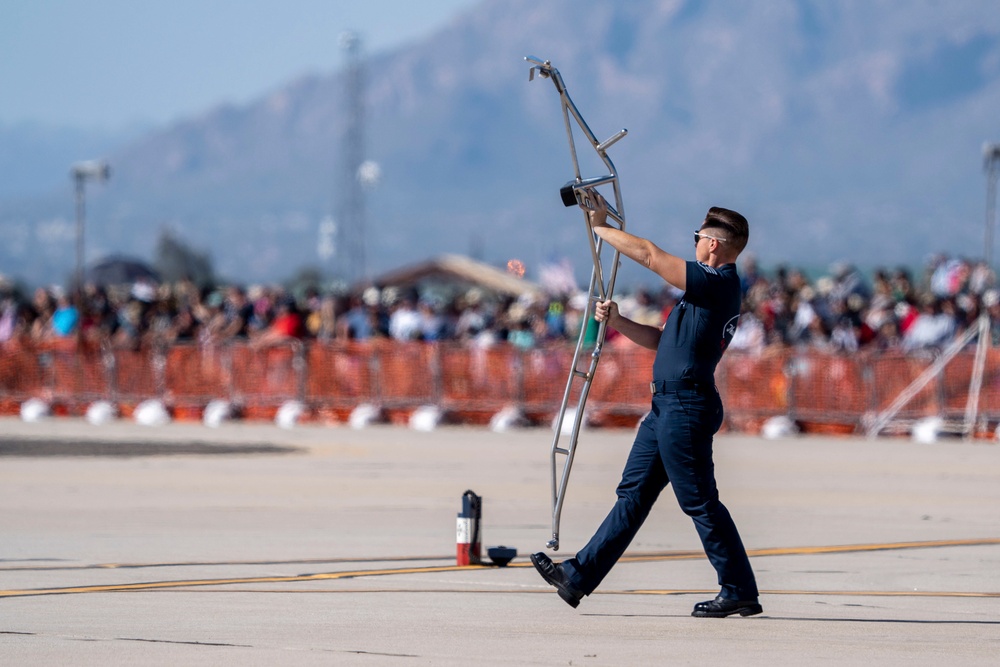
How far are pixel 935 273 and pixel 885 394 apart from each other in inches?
297

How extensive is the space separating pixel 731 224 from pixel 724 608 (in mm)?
1766

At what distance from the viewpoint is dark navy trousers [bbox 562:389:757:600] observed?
8.47m

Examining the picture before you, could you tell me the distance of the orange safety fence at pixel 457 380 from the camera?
24.3 metres

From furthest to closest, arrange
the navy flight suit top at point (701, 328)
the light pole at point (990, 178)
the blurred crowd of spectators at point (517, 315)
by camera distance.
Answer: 1. the light pole at point (990, 178)
2. the blurred crowd of spectators at point (517, 315)
3. the navy flight suit top at point (701, 328)

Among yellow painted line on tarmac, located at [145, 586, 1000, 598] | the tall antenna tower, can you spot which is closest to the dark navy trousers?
yellow painted line on tarmac, located at [145, 586, 1000, 598]

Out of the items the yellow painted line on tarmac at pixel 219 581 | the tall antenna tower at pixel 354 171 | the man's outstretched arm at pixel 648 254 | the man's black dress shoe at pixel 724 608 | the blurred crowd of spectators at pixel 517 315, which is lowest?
the man's black dress shoe at pixel 724 608

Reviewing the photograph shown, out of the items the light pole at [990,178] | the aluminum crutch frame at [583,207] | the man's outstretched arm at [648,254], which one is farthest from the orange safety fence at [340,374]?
the man's outstretched arm at [648,254]

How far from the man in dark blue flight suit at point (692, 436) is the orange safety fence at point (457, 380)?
15642 mm

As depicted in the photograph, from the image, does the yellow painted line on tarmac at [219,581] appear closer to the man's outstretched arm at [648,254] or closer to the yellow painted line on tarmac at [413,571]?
the yellow painted line on tarmac at [413,571]

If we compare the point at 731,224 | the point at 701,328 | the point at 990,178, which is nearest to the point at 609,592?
the point at 701,328

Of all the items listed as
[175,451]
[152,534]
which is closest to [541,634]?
[152,534]

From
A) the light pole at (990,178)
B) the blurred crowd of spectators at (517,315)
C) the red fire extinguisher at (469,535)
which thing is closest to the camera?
the red fire extinguisher at (469,535)

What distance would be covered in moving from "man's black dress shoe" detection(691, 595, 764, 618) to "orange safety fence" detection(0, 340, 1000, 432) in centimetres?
1569

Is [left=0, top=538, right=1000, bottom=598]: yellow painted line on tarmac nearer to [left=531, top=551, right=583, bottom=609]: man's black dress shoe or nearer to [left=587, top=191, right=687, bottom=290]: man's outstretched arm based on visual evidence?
[left=531, top=551, right=583, bottom=609]: man's black dress shoe
